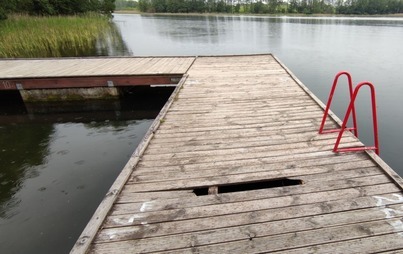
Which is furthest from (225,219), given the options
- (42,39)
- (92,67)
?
(42,39)

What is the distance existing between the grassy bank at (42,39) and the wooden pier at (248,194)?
13605mm

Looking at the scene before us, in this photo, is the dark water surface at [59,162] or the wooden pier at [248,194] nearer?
the wooden pier at [248,194]

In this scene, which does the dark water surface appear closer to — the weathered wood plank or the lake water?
the lake water

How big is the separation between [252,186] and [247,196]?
377mm

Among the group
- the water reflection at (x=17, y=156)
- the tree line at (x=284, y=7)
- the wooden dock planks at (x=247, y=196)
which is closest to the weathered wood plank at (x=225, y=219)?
the wooden dock planks at (x=247, y=196)

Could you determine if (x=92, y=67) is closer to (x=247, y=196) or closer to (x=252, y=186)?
(x=252, y=186)

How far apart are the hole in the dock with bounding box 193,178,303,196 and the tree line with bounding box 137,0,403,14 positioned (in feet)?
257

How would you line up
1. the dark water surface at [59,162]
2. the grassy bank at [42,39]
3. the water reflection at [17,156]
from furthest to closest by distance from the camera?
the grassy bank at [42,39]
the water reflection at [17,156]
the dark water surface at [59,162]

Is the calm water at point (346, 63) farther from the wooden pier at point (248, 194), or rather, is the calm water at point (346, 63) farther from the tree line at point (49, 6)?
the tree line at point (49, 6)

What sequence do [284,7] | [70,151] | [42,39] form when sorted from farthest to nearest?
1. [284,7]
2. [42,39]
3. [70,151]

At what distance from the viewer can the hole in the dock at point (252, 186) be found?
10.0 feet

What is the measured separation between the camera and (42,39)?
15.5 m

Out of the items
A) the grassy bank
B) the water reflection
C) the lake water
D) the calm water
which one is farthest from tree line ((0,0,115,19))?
the water reflection

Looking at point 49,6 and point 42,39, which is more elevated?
point 49,6
